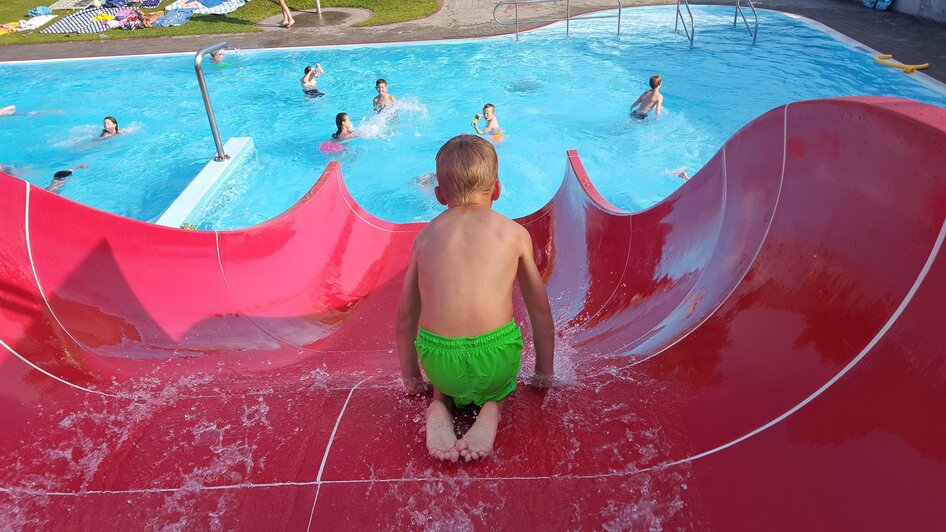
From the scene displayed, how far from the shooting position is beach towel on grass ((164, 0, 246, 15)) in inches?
670

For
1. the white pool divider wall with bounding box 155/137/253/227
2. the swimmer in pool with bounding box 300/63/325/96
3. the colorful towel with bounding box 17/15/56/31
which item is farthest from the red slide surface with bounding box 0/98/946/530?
the colorful towel with bounding box 17/15/56/31

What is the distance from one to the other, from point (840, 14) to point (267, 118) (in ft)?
43.1

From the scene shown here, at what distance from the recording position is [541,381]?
246cm

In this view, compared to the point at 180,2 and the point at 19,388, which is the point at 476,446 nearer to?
the point at 19,388

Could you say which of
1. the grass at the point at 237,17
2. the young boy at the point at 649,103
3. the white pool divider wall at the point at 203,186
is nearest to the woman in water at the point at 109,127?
the white pool divider wall at the point at 203,186

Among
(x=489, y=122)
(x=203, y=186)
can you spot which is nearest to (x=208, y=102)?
(x=203, y=186)

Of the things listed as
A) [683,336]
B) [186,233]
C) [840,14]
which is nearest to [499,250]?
[683,336]

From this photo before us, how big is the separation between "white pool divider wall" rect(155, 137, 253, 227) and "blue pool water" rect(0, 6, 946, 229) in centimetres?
19

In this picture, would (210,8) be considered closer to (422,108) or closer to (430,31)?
(430,31)

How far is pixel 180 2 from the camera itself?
1797cm

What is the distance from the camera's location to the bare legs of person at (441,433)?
2012 mm

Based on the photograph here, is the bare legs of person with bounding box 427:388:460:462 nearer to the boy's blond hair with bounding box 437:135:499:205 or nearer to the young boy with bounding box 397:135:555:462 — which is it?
the young boy with bounding box 397:135:555:462

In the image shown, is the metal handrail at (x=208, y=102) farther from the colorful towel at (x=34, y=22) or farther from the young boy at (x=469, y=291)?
the colorful towel at (x=34, y=22)

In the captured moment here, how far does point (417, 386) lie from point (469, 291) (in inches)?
22.6
